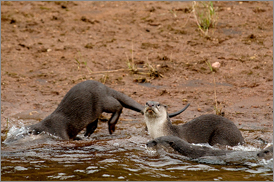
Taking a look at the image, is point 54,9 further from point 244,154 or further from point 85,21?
point 244,154

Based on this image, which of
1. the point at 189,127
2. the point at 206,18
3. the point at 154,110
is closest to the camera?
the point at 154,110

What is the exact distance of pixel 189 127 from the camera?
4.99 meters

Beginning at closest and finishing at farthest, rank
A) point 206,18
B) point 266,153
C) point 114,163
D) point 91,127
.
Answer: point 266,153
point 114,163
point 91,127
point 206,18

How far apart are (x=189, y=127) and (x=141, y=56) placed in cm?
247

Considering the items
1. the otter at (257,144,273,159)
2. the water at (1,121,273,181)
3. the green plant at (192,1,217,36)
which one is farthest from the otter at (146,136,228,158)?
the green plant at (192,1,217,36)

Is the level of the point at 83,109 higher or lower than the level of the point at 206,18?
lower

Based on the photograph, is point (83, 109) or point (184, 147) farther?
point (83, 109)

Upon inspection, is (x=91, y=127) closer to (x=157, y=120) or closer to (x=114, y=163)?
(x=157, y=120)

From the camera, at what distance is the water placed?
3.92m

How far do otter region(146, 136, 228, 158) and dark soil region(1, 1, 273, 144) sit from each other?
996 mm

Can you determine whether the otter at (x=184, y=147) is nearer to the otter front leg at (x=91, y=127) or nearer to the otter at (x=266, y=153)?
the otter at (x=266, y=153)

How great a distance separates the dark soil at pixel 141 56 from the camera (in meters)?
6.11

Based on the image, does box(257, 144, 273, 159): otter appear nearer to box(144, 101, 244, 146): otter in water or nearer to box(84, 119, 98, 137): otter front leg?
box(144, 101, 244, 146): otter in water

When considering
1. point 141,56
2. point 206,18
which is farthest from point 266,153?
point 206,18
